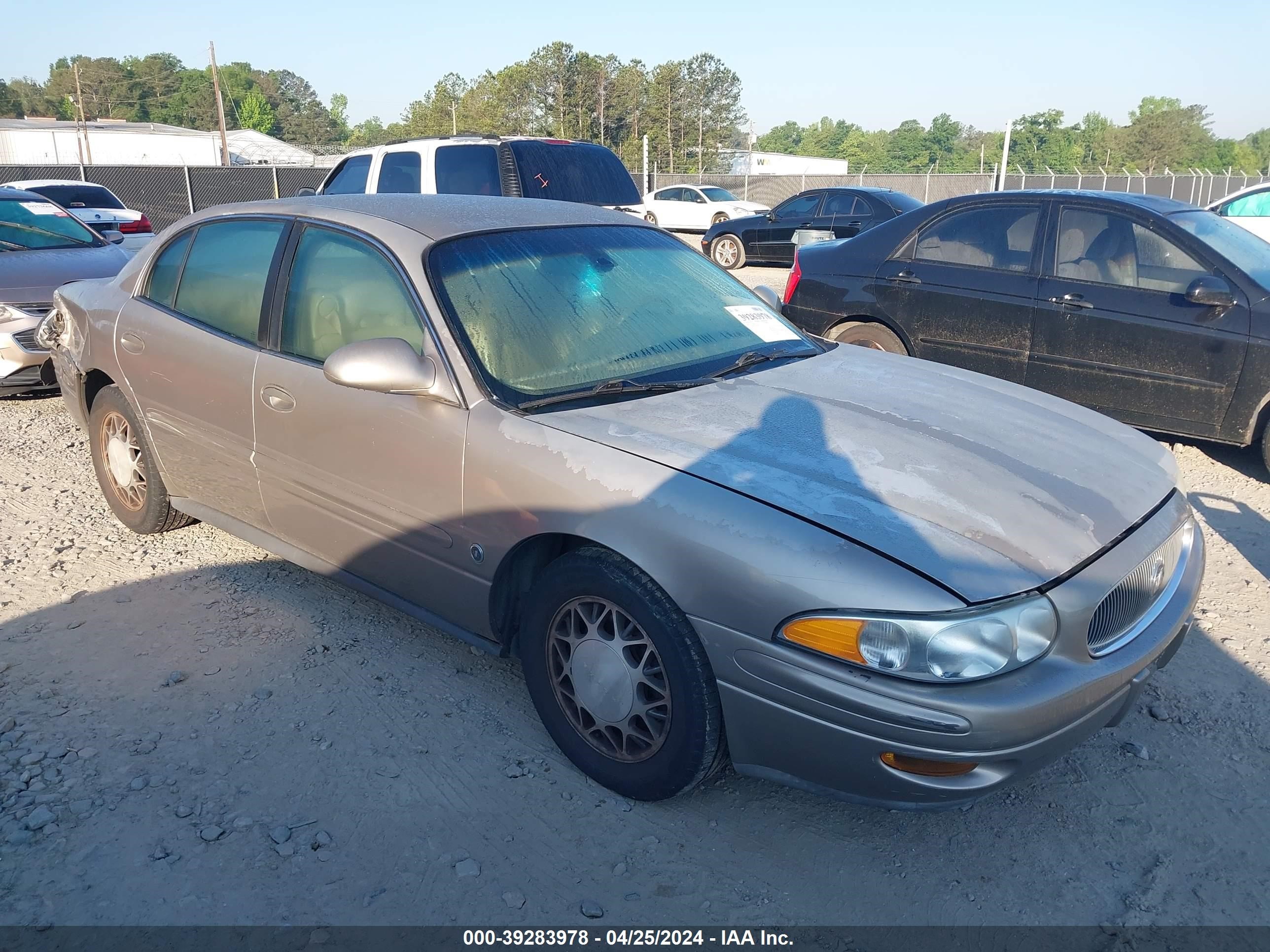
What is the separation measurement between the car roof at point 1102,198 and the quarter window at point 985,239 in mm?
87

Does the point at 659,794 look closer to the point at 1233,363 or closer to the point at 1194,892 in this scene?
the point at 1194,892

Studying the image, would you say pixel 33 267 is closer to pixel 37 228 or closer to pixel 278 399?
pixel 37 228

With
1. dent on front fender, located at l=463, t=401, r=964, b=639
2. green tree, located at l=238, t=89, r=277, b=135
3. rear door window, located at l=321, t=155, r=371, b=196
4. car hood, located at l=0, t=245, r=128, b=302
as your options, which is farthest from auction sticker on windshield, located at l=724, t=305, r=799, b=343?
green tree, located at l=238, t=89, r=277, b=135

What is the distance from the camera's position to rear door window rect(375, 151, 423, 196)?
8977 mm

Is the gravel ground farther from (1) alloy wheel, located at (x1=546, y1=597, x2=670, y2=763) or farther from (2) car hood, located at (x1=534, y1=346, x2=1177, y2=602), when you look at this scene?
(2) car hood, located at (x1=534, y1=346, x2=1177, y2=602)

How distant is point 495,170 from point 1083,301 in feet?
16.7

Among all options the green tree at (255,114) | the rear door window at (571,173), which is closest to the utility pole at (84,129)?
the green tree at (255,114)

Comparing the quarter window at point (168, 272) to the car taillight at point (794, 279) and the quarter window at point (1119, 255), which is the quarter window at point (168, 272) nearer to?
the car taillight at point (794, 279)

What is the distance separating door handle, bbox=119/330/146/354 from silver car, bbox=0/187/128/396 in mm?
2988

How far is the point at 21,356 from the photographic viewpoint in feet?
22.1

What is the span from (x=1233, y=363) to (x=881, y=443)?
11.5 ft

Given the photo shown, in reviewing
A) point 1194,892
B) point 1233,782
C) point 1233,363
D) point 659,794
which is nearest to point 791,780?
point 659,794

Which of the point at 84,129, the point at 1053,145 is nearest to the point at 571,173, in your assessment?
the point at 84,129

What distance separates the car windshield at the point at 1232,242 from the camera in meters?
5.45
